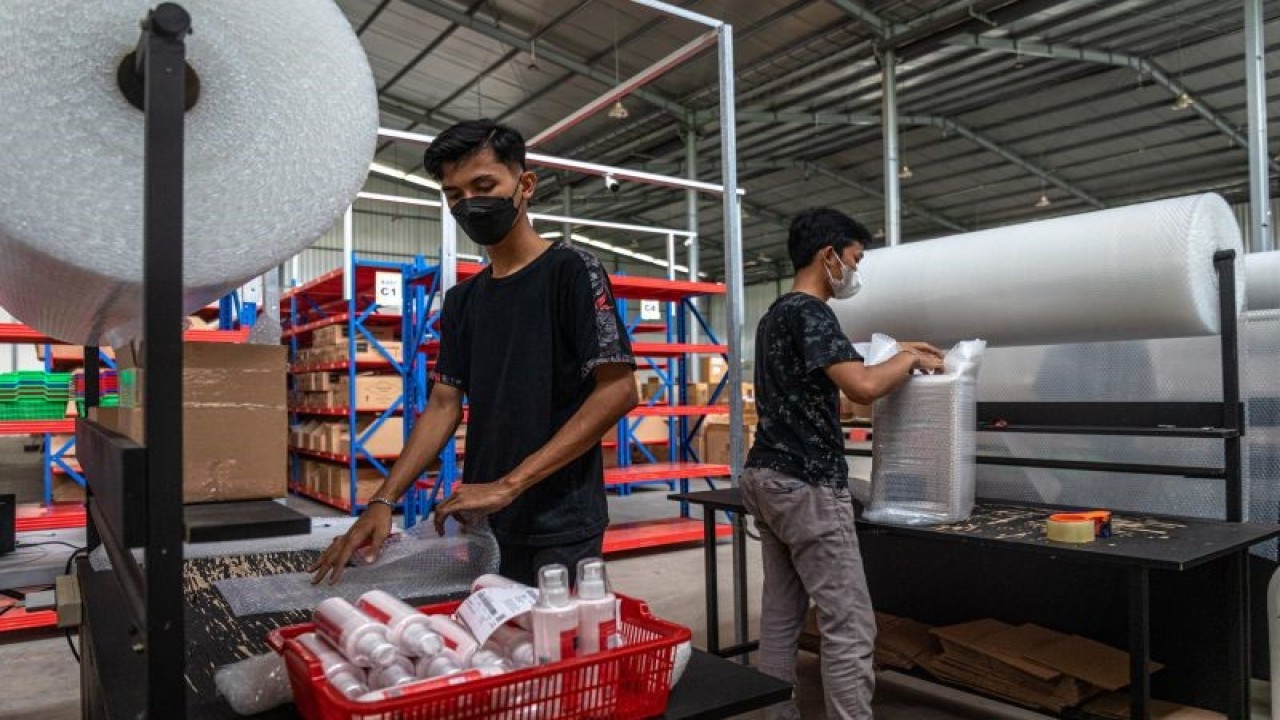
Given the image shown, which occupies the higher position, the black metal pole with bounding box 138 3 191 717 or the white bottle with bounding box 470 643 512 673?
the black metal pole with bounding box 138 3 191 717

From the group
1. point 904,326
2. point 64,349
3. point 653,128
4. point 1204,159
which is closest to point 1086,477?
point 904,326

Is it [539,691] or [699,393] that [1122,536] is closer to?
[539,691]

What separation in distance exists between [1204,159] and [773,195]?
632 centimetres

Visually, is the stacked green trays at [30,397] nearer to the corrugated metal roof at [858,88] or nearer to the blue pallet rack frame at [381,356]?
the blue pallet rack frame at [381,356]

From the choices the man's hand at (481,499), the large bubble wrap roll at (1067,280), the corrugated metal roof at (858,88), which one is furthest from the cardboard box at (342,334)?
the man's hand at (481,499)

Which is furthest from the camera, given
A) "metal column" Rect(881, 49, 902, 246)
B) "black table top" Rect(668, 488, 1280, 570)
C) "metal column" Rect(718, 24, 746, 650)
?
"metal column" Rect(881, 49, 902, 246)

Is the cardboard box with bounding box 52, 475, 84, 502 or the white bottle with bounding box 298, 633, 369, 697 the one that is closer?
the white bottle with bounding box 298, 633, 369, 697

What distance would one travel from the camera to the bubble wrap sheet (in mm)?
1325

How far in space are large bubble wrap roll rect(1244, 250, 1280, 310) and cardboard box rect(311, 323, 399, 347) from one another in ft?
19.3

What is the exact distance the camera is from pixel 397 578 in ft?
4.49

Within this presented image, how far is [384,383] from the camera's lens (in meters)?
7.10

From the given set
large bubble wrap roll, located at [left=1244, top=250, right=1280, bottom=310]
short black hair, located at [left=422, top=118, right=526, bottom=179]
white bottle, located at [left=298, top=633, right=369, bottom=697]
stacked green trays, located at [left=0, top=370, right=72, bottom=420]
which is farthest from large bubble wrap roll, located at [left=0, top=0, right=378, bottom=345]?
stacked green trays, located at [left=0, top=370, right=72, bottom=420]

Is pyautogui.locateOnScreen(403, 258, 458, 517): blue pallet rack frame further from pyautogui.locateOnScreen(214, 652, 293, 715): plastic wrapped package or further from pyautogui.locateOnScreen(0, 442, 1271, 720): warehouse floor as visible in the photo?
pyautogui.locateOnScreen(214, 652, 293, 715): plastic wrapped package

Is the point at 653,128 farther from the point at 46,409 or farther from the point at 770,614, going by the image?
the point at 770,614
